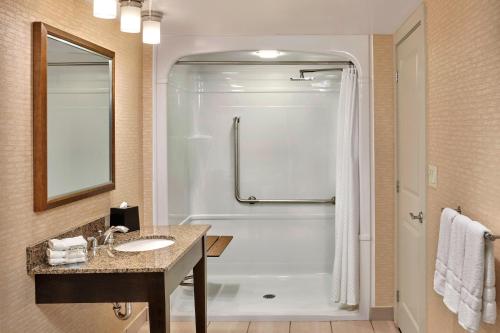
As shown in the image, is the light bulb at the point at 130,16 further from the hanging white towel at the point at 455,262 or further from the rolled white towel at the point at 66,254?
the hanging white towel at the point at 455,262

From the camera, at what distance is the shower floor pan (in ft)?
12.9

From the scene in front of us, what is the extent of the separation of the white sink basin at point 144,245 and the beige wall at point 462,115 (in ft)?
4.67

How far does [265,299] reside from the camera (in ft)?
14.5

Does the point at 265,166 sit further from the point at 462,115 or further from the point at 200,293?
the point at 462,115

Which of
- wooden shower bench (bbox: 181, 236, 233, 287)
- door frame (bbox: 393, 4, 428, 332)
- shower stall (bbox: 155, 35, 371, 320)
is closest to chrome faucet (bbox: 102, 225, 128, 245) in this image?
wooden shower bench (bbox: 181, 236, 233, 287)

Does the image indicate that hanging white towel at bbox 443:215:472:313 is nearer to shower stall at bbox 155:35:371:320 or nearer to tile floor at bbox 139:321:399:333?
tile floor at bbox 139:321:399:333

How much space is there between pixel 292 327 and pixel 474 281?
2.07 meters

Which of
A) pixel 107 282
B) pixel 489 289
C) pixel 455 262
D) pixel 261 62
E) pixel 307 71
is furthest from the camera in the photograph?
pixel 307 71

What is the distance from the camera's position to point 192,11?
10.4ft

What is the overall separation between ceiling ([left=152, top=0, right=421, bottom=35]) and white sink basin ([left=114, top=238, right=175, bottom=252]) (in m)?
1.32

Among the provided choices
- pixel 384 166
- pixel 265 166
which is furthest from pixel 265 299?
pixel 384 166

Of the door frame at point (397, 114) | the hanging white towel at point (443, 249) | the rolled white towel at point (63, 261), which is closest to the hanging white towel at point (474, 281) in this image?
the hanging white towel at point (443, 249)

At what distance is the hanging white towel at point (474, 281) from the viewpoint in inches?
74.9

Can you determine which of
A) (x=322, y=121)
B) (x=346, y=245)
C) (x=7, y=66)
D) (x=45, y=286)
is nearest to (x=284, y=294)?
(x=346, y=245)
